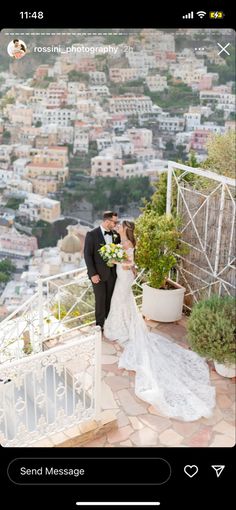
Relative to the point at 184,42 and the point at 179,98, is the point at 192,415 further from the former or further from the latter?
the point at 179,98

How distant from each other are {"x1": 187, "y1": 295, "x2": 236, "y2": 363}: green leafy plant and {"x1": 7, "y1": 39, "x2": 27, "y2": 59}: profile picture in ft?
10.1

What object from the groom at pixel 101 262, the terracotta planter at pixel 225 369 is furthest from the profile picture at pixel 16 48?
the terracotta planter at pixel 225 369

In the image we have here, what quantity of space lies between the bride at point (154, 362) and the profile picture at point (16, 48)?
3063 mm

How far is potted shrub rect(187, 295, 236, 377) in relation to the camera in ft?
16.6

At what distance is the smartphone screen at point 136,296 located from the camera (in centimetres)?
294

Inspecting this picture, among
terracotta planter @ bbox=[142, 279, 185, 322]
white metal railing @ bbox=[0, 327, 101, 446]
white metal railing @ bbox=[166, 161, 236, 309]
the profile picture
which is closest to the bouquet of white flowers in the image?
terracotta planter @ bbox=[142, 279, 185, 322]

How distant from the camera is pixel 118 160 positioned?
13469 mm

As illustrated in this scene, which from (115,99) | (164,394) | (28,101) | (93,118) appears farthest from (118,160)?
(164,394)

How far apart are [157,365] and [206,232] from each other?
182cm

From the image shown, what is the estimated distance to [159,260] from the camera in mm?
6418

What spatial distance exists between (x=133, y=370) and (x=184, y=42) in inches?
135
